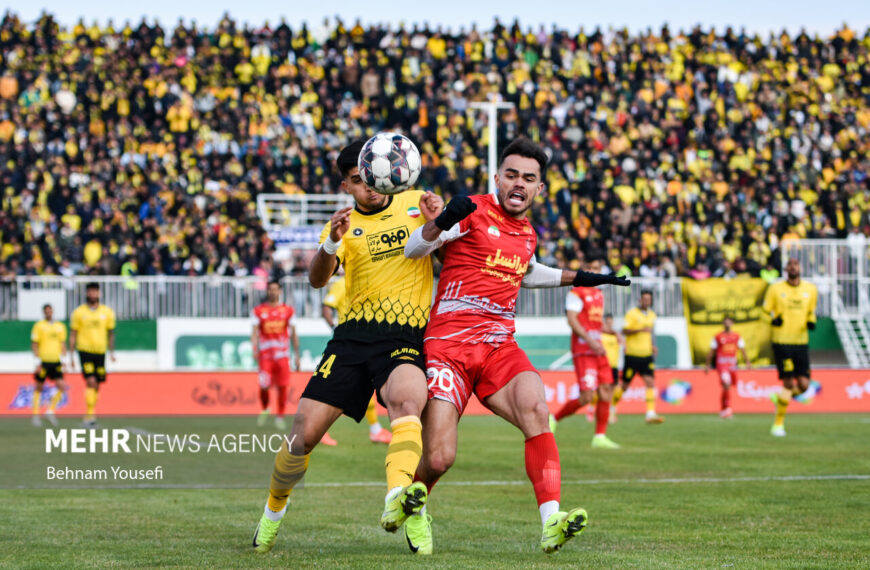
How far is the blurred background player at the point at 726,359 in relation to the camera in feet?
83.0

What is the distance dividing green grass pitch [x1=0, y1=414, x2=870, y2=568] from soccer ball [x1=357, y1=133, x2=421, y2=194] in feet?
7.29

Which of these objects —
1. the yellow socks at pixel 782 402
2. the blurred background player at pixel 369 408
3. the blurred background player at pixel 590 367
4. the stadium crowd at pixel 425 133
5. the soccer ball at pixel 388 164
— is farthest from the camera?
the stadium crowd at pixel 425 133

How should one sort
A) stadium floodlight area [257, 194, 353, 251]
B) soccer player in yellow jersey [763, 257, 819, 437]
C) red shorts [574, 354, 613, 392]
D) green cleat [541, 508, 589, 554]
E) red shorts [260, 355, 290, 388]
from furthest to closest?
stadium floodlight area [257, 194, 353, 251] → red shorts [260, 355, 290, 388] → soccer player in yellow jersey [763, 257, 819, 437] → red shorts [574, 354, 613, 392] → green cleat [541, 508, 589, 554]

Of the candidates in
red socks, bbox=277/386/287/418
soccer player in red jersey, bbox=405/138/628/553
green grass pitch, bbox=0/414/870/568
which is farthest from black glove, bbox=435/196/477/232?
red socks, bbox=277/386/287/418

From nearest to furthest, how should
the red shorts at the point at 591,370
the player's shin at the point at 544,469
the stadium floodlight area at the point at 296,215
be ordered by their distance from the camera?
the player's shin at the point at 544,469 → the red shorts at the point at 591,370 → the stadium floodlight area at the point at 296,215

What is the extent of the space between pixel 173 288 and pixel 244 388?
428 cm

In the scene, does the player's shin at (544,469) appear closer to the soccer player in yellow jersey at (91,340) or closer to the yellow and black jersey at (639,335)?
the soccer player in yellow jersey at (91,340)

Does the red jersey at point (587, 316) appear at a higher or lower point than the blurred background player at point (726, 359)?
higher

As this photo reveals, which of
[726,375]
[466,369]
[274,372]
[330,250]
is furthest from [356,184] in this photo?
[726,375]

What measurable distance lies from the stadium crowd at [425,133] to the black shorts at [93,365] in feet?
24.2

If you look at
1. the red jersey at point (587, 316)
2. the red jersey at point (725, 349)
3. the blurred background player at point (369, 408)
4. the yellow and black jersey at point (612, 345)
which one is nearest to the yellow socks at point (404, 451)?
the red jersey at point (587, 316)

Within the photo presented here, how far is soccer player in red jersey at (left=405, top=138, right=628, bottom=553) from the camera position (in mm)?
7137

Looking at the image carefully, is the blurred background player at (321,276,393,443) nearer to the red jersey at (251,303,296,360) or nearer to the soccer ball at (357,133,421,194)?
the red jersey at (251,303,296,360)

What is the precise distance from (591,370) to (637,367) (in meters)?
6.05
